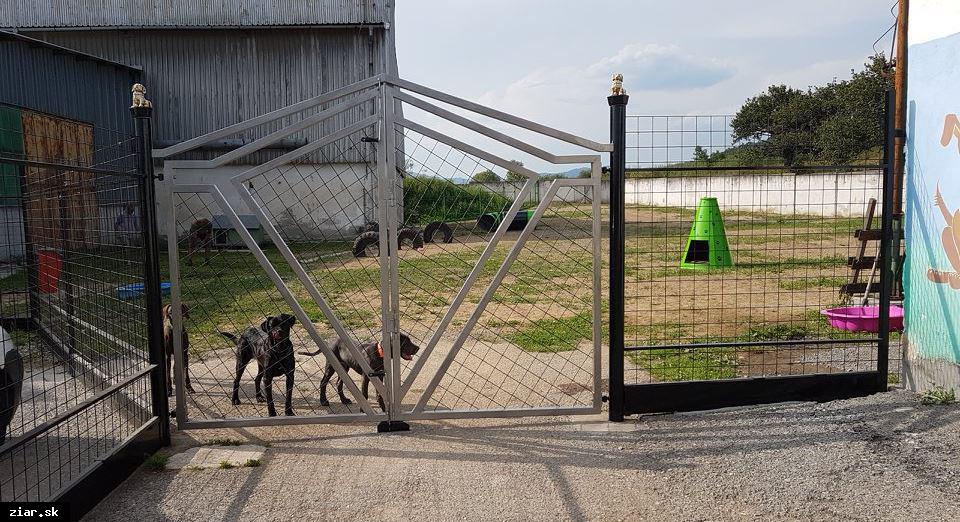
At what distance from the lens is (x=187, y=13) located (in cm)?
2073

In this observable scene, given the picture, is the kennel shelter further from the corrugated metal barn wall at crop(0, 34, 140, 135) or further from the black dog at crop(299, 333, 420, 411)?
the corrugated metal barn wall at crop(0, 34, 140, 135)

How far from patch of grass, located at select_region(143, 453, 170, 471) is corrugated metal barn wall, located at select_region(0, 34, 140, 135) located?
10.1 metres

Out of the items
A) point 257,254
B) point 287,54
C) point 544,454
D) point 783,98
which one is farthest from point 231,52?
point 783,98

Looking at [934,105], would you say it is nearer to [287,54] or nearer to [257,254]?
[257,254]

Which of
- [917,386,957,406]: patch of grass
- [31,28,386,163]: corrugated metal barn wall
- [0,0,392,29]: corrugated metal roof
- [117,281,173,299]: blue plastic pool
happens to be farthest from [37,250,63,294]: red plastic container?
[0,0,392,29]: corrugated metal roof

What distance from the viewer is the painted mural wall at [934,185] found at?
5.38 m

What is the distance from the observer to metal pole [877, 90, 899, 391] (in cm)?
557

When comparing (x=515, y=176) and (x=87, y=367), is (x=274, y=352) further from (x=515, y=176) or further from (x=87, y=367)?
(x=515, y=176)

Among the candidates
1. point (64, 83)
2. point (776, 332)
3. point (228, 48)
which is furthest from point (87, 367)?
point (228, 48)

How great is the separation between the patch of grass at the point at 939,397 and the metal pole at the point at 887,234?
1.18ft

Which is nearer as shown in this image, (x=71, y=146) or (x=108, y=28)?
(x=71, y=146)

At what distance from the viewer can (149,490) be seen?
4.35 m

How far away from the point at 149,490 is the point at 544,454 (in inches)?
97.1

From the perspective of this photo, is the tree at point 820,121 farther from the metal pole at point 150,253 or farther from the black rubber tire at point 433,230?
the metal pole at point 150,253
